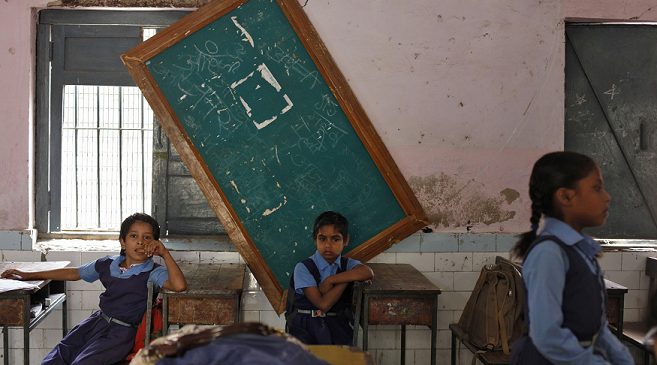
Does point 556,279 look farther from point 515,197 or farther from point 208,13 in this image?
point 208,13

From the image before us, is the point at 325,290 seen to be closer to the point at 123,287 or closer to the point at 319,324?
the point at 319,324

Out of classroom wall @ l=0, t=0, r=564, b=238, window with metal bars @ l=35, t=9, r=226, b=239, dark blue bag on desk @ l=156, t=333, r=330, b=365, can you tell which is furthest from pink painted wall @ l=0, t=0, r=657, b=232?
dark blue bag on desk @ l=156, t=333, r=330, b=365

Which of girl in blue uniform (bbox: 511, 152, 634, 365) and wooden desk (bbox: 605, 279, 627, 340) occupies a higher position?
girl in blue uniform (bbox: 511, 152, 634, 365)

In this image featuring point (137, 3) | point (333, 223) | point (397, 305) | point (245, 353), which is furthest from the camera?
point (137, 3)

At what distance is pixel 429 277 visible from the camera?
315cm

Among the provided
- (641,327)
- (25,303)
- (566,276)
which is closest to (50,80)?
(25,303)

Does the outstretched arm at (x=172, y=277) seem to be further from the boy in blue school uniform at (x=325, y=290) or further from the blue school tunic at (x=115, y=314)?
the boy in blue school uniform at (x=325, y=290)

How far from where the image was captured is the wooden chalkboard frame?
2.94m

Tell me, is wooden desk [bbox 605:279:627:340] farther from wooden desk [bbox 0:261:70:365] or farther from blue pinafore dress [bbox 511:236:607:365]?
wooden desk [bbox 0:261:70:365]

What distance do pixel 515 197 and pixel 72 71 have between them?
137 inches

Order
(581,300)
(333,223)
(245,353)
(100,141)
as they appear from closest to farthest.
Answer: (245,353) < (581,300) < (333,223) < (100,141)

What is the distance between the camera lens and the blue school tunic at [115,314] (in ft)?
7.34

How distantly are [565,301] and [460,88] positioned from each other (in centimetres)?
206

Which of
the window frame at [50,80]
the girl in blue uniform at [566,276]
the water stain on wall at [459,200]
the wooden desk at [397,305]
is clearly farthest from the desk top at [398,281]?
the window frame at [50,80]
